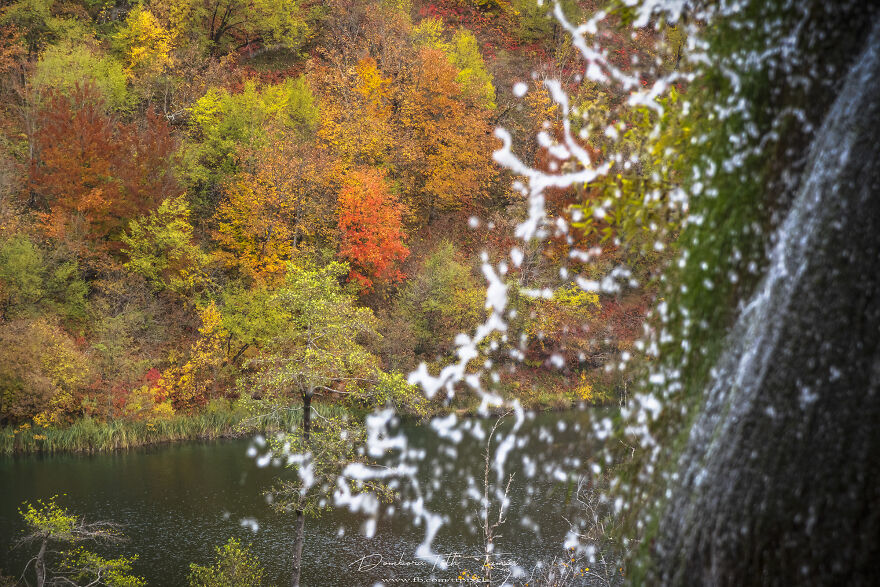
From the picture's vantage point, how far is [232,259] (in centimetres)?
2662

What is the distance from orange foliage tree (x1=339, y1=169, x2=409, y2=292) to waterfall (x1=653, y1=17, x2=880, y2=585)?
2525 centimetres

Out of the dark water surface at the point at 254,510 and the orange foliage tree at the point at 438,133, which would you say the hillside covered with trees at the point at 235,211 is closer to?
the orange foliage tree at the point at 438,133

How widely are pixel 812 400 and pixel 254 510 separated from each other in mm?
15816

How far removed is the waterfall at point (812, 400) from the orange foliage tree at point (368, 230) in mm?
25253

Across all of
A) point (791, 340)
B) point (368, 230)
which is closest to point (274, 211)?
point (368, 230)

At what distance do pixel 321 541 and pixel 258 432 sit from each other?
Answer: 8.47 metres

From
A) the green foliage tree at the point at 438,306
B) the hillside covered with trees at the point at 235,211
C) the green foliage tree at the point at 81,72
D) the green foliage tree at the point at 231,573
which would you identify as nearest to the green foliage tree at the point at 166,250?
the hillside covered with trees at the point at 235,211

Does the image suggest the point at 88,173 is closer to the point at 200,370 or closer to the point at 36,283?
the point at 36,283

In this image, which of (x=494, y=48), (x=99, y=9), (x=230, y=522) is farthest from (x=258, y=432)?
(x=494, y=48)

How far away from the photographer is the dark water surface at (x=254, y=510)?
12.9 m

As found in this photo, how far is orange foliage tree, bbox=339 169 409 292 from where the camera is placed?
26.5 meters

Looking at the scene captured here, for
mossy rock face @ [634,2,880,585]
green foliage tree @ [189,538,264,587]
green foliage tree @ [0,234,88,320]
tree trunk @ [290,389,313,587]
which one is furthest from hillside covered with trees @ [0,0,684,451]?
mossy rock face @ [634,2,880,585]

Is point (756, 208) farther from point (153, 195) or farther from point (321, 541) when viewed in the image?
point (153, 195)

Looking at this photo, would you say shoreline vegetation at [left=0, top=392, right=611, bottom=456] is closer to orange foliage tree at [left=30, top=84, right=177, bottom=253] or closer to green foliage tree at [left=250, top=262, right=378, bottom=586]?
green foliage tree at [left=250, top=262, right=378, bottom=586]
